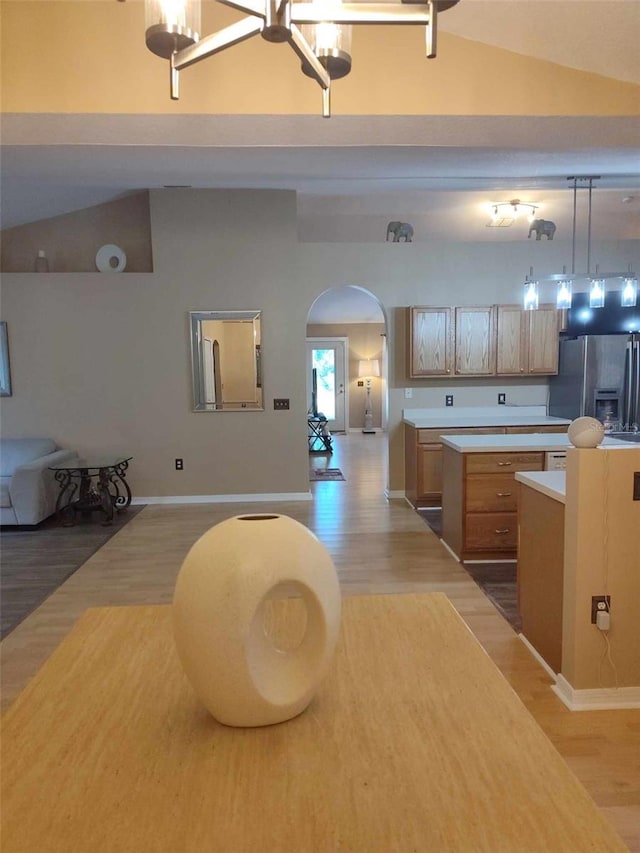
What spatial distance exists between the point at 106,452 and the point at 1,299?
187 centimetres

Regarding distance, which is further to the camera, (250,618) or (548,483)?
(548,483)

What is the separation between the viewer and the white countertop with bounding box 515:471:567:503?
8.13ft

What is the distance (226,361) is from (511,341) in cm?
297

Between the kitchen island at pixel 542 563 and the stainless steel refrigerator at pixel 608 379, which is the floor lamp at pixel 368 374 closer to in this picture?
the stainless steel refrigerator at pixel 608 379

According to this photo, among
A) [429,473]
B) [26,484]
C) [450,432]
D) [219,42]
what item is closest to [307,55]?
[219,42]

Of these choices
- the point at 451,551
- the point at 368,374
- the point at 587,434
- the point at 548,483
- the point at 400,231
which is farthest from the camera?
the point at 368,374

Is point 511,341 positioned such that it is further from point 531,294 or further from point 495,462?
point 495,462

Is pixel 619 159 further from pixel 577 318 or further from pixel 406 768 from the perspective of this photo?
pixel 406 768

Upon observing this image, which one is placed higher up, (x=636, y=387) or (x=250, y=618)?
(x=636, y=387)

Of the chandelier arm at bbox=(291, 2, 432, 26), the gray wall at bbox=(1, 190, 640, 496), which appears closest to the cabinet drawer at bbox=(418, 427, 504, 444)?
the gray wall at bbox=(1, 190, 640, 496)

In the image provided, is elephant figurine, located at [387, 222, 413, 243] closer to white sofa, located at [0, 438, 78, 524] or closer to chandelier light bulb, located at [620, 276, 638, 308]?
chandelier light bulb, located at [620, 276, 638, 308]

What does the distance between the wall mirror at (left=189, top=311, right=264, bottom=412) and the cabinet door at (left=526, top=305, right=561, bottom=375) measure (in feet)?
9.25

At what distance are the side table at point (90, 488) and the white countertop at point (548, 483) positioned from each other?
12.5ft

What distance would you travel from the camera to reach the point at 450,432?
545cm
